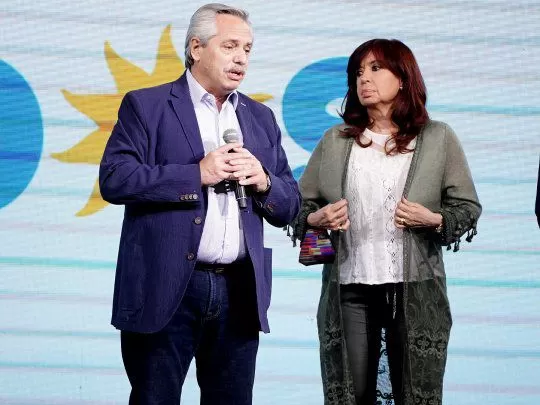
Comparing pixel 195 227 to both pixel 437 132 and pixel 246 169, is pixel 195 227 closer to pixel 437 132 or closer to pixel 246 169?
pixel 246 169

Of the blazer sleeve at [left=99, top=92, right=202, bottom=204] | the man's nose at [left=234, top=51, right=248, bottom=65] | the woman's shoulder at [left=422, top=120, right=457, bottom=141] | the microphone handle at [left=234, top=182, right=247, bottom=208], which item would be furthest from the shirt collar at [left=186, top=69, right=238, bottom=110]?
the woman's shoulder at [left=422, top=120, right=457, bottom=141]

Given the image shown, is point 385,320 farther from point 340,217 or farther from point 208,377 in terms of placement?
point 208,377

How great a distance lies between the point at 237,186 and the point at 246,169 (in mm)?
62

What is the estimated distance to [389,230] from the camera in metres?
3.74

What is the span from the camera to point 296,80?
488 centimetres

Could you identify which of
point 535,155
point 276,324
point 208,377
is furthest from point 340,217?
point 535,155

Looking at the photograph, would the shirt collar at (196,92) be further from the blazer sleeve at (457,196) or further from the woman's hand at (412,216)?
the blazer sleeve at (457,196)

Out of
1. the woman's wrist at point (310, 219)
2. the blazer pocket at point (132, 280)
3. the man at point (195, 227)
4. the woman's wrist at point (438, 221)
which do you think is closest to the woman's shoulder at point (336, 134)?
the woman's wrist at point (310, 219)

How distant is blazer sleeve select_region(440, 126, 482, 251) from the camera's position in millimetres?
3773

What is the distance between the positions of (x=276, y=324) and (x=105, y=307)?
765 mm

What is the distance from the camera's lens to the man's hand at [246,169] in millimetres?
2998

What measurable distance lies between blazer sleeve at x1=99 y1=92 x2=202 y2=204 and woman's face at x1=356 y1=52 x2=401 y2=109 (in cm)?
102

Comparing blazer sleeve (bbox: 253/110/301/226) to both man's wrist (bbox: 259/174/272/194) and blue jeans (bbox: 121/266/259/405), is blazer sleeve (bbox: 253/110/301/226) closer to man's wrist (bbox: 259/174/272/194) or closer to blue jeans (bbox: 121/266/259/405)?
man's wrist (bbox: 259/174/272/194)

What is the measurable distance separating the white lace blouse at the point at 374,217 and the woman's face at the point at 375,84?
0.18m
